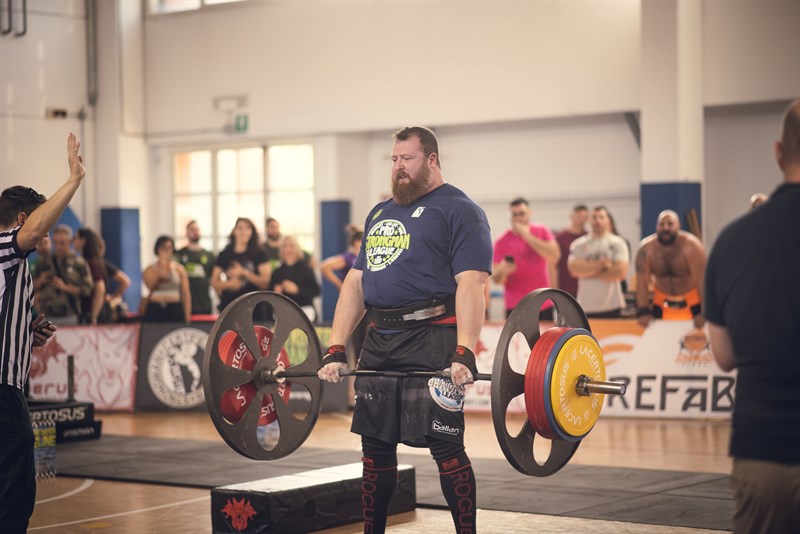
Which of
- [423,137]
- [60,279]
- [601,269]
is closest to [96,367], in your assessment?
[60,279]

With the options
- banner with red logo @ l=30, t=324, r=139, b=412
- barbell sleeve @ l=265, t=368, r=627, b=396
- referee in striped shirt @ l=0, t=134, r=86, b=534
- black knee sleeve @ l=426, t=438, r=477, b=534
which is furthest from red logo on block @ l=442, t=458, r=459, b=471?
banner with red logo @ l=30, t=324, r=139, b=412

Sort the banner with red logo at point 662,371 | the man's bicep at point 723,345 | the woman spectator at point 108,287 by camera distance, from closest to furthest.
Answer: the man's bicep at point 723,345 → the banner with red logo at point 662,371 → the woman spectator at point 108,287

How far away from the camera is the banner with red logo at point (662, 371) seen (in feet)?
28.6

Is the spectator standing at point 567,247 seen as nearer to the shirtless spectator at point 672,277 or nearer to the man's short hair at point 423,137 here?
the shirtless spectator at point 672,277

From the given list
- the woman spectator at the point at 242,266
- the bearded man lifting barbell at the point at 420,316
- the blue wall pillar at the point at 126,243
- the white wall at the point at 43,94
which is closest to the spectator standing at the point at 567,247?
the woman spectator at the point at 242,266

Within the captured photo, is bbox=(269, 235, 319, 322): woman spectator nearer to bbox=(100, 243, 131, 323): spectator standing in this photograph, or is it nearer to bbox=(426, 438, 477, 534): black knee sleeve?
bbox=(100, 243, 131, 323): spectator standing

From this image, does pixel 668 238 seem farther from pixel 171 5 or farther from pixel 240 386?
pixel 171 5

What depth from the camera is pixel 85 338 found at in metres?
10.3

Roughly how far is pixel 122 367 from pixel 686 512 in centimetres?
609

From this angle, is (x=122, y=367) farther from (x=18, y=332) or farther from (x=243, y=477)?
(x=18, y=332)

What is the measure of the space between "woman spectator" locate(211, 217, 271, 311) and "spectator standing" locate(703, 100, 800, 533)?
25.4 feet

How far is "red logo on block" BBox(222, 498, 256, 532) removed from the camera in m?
4.99

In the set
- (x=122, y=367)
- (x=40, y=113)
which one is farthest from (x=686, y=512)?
(x=40, y=113)

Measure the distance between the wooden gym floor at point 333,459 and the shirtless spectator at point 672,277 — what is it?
0.85 m
